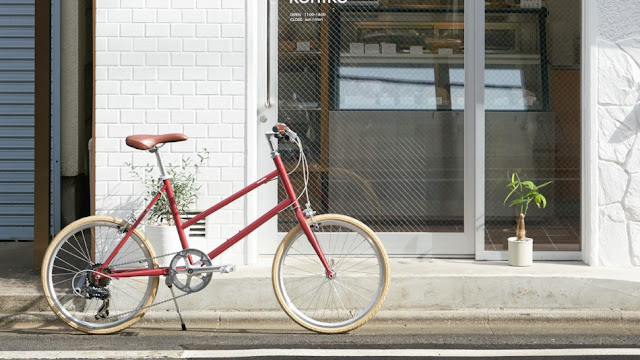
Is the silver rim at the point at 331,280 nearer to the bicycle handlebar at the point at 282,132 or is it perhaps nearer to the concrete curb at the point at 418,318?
the concrete curb at the point at 418,318

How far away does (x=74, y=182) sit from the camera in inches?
379

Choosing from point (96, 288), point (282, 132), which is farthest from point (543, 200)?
point (96, 288)

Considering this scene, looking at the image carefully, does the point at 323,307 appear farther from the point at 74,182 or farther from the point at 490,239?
the point at 74,182

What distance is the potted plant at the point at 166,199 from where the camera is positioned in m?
6.85

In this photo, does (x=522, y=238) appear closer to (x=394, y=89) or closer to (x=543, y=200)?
(x=543, y=200)

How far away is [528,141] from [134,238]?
118 inches

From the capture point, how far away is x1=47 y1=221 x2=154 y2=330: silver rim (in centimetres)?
651

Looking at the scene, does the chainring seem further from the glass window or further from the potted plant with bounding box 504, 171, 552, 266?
the potted plant with bounding box 504, 171, 552, 266

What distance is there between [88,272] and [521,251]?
2919 millimetres

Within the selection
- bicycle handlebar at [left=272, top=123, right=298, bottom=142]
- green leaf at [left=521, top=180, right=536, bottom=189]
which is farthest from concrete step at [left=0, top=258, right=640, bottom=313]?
bicycle handlebar at [left=272, top=123, right=298, bottom=142]

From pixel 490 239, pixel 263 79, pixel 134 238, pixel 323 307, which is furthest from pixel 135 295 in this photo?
pixel 490 239

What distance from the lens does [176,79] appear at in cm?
744

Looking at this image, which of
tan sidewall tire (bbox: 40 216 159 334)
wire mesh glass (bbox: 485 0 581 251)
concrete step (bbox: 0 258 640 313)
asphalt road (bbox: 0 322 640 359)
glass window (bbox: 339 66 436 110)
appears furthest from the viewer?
glass window (bbox: 339 66 436 110)

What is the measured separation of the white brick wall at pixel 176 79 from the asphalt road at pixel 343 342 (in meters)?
1.24
